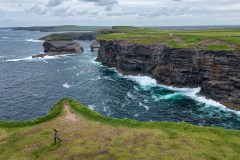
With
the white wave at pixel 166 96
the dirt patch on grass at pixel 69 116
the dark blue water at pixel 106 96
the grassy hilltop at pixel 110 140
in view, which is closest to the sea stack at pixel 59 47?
the dark blue water at pixel 106 96

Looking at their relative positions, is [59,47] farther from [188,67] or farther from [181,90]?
[181,90]

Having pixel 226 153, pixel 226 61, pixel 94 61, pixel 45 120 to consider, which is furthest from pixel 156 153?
pixel 94 61

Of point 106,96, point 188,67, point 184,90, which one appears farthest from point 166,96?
point 106,96

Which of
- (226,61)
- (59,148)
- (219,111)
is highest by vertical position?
(226,61)

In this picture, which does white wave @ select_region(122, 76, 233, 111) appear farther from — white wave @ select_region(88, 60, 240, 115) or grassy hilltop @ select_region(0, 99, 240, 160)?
grassy hilltop @ select_region(0, 99, 240, 160)

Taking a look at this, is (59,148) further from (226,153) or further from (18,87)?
(18,87)

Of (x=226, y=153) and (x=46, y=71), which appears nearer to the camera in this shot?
(x=226, y=153)

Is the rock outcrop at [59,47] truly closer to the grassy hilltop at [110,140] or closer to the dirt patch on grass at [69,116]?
the dirt patch on grass at [69,116]
